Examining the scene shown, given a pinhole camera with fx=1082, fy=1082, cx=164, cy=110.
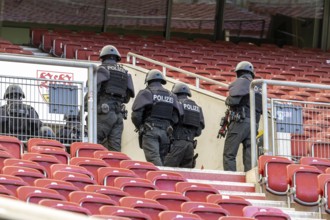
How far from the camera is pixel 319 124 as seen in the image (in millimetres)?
13023

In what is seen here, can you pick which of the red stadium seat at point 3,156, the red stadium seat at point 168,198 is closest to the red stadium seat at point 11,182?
the red stadium seat at point 3,156

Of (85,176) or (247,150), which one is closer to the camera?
(85,176)

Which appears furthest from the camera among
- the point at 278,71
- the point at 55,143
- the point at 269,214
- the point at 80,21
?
the point at 80,21

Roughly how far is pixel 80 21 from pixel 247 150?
38.2ft

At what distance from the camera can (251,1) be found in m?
26.3

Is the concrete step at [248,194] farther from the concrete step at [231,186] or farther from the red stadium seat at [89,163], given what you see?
the red stadium seat at [89,163]

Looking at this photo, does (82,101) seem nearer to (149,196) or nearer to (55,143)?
(55,143)

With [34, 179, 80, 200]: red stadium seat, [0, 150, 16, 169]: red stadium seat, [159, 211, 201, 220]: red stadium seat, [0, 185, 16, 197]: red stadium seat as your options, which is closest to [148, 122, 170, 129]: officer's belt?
[0, 150, 16, 169]: red stadium seat

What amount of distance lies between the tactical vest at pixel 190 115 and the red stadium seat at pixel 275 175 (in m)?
1.79

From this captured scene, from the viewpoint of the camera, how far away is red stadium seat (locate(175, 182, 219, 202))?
32.9 feet

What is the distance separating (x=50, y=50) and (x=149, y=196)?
12067 mm

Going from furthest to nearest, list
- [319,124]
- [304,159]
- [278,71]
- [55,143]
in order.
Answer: [278,71] → [319,124] → [304,159] → [55,143]

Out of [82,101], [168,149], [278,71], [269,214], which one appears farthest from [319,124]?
[278,71]

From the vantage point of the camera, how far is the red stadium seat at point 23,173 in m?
9.02
